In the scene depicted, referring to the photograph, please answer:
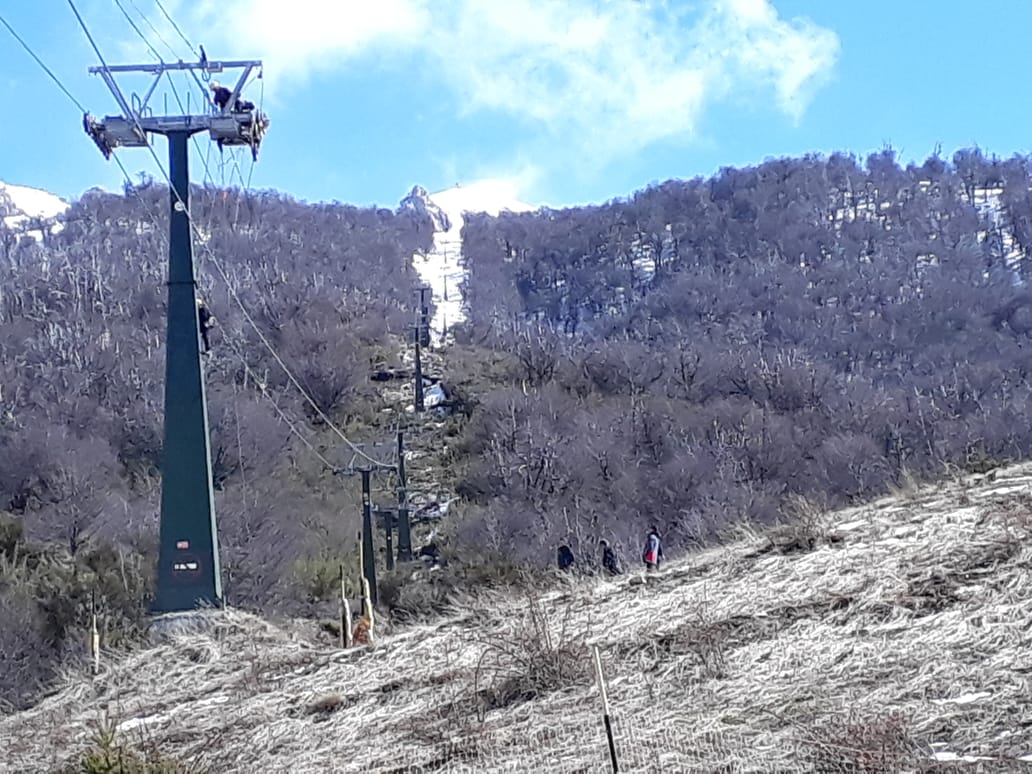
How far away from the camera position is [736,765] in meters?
6.05

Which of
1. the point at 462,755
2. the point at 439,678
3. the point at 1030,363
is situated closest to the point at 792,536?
the point at 439,678

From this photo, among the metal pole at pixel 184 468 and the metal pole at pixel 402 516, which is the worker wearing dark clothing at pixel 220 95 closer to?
the metal pole at pixel 184 468

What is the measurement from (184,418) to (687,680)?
14564 mm

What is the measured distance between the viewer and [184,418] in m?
20.8

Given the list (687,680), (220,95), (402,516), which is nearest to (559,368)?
(402,516)

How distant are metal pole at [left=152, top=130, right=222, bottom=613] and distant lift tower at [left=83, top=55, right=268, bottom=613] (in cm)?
2

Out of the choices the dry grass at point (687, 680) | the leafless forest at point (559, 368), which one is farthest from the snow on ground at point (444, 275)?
the dry grass at point (687, 680)

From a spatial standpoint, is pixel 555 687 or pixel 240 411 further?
pixel 240 411

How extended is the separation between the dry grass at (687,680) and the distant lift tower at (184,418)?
7.18m

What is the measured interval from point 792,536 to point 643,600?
1914 millimetres

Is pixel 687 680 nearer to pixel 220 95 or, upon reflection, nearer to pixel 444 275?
pixel 220 95

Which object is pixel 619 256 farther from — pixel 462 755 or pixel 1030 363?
pixel 462 755

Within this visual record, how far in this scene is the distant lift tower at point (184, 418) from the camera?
2048 cm

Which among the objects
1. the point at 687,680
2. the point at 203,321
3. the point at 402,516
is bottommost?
the point at 687,680
